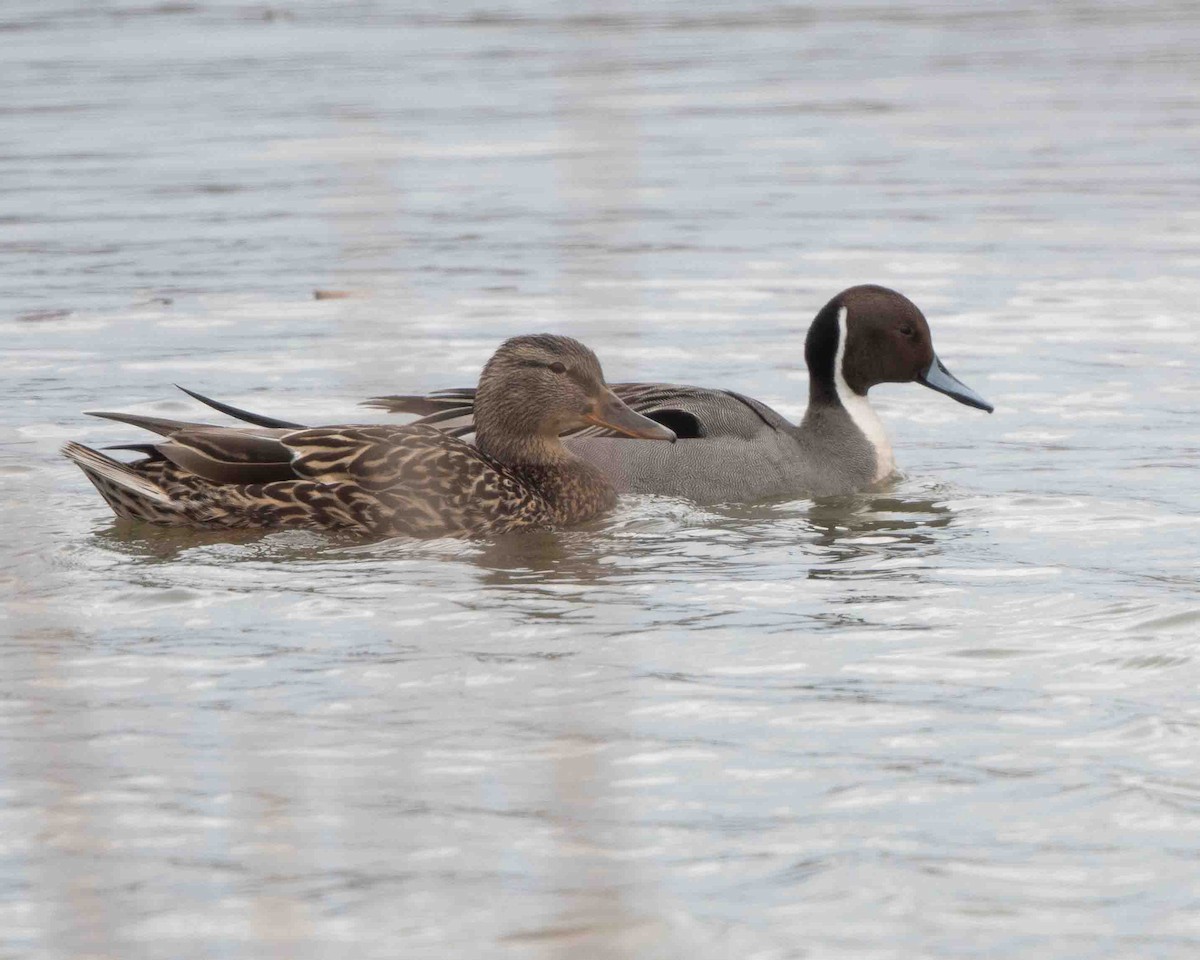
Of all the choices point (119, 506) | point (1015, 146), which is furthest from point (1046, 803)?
point (1015, 146)

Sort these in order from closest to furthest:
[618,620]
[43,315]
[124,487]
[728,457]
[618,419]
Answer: [618,620] → [124,487] → [618,419] → [728,457] → [43,315]

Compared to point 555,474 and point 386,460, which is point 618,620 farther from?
point 555,474

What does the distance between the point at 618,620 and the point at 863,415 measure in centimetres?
321

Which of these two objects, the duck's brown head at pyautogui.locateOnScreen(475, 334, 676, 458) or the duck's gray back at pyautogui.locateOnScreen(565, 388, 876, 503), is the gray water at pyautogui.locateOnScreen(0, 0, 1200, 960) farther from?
the duck's brown head at pyautogui.locateOnScreen(475, 334, 676, 458)

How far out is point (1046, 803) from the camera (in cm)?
494

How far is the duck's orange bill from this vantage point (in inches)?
347

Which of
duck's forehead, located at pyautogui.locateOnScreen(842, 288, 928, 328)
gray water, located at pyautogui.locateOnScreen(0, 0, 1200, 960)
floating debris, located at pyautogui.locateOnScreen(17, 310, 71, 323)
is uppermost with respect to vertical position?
duck's forehead, located at pyautogui.locateOnScreen(842, 288, 928, 328)

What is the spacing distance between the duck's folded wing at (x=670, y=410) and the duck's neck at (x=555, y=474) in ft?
0.96

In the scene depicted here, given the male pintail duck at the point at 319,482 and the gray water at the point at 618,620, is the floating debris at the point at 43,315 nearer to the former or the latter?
the gray water at the point at 618,620

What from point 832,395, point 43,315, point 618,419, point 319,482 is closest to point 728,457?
point 618,419

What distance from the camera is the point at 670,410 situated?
9227 mm

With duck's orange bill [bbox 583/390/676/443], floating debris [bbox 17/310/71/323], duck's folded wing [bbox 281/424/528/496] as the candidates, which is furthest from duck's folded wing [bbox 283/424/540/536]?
floating debris [bbox 17/310/71/323]

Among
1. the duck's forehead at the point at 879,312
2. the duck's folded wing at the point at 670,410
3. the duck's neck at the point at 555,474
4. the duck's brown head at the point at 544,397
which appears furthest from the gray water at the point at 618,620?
the duck's forehead at the point at 879,312

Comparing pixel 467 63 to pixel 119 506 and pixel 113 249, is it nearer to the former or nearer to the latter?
pixel 113 249
